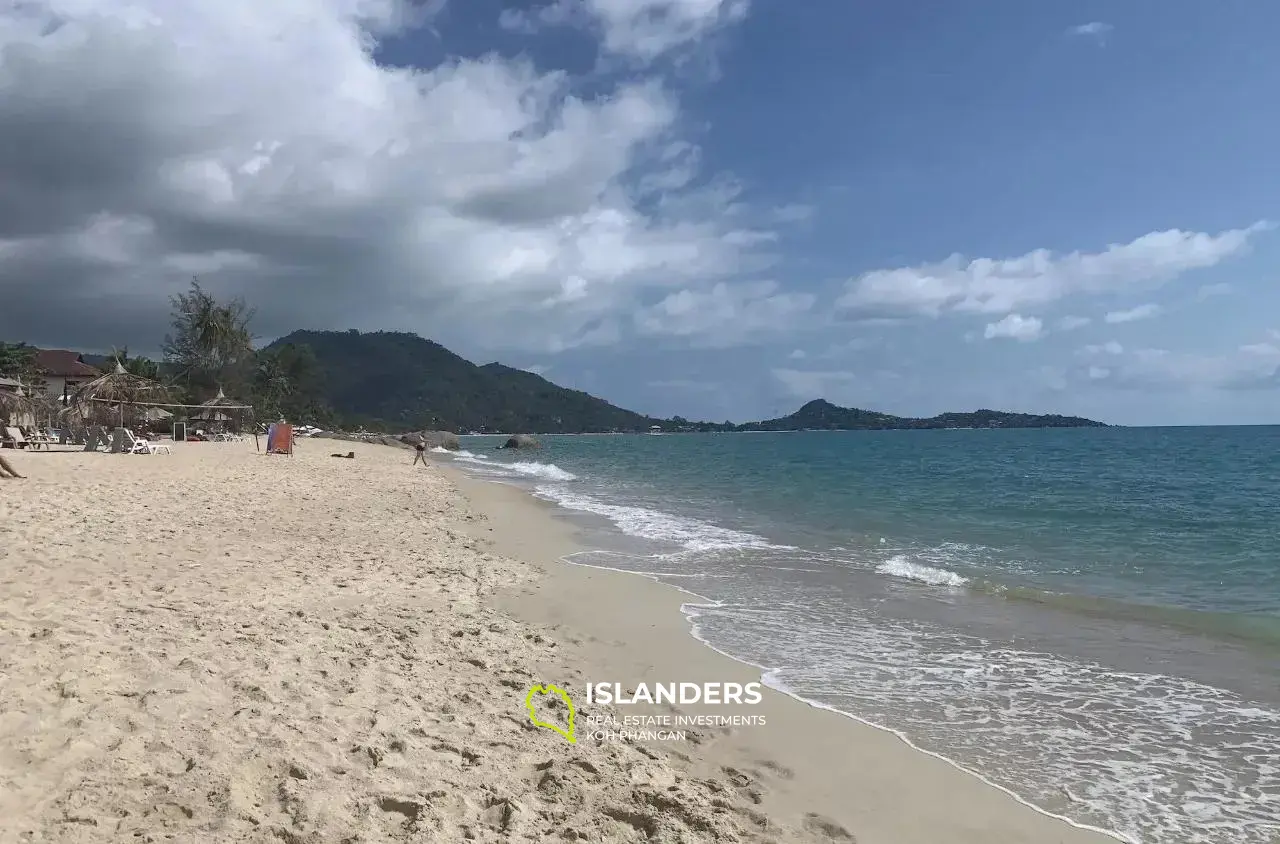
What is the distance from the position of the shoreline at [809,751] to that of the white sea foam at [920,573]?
3698 mm

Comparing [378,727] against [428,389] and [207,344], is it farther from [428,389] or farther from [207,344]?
[428,389]

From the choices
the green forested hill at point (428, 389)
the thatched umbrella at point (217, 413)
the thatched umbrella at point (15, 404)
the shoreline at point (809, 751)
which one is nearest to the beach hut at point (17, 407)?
the thatched umbrella at point (15, 404)

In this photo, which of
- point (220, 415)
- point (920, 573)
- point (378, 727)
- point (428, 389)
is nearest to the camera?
point (378, 727)

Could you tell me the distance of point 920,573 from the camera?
11273mm

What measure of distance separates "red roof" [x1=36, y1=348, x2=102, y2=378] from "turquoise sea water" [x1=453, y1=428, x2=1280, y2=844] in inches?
2064

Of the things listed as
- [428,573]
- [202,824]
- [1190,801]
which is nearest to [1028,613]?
[1190,801]

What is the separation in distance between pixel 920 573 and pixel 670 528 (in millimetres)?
5951

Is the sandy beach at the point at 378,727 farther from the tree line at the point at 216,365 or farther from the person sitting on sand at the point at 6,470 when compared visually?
the tree line at the point at 216,365

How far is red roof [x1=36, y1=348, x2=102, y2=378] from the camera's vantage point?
54.3 metres

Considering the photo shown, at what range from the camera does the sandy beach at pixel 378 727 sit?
3322 millimetres

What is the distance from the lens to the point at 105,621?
18.5ft

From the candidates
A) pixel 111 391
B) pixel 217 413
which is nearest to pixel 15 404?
pixel 111 391

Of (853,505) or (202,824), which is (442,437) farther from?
(202,824)

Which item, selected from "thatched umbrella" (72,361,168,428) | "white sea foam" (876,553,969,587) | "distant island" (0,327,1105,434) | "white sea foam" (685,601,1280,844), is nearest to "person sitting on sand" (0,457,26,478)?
"white sea foam" (685,601,1280,844)
